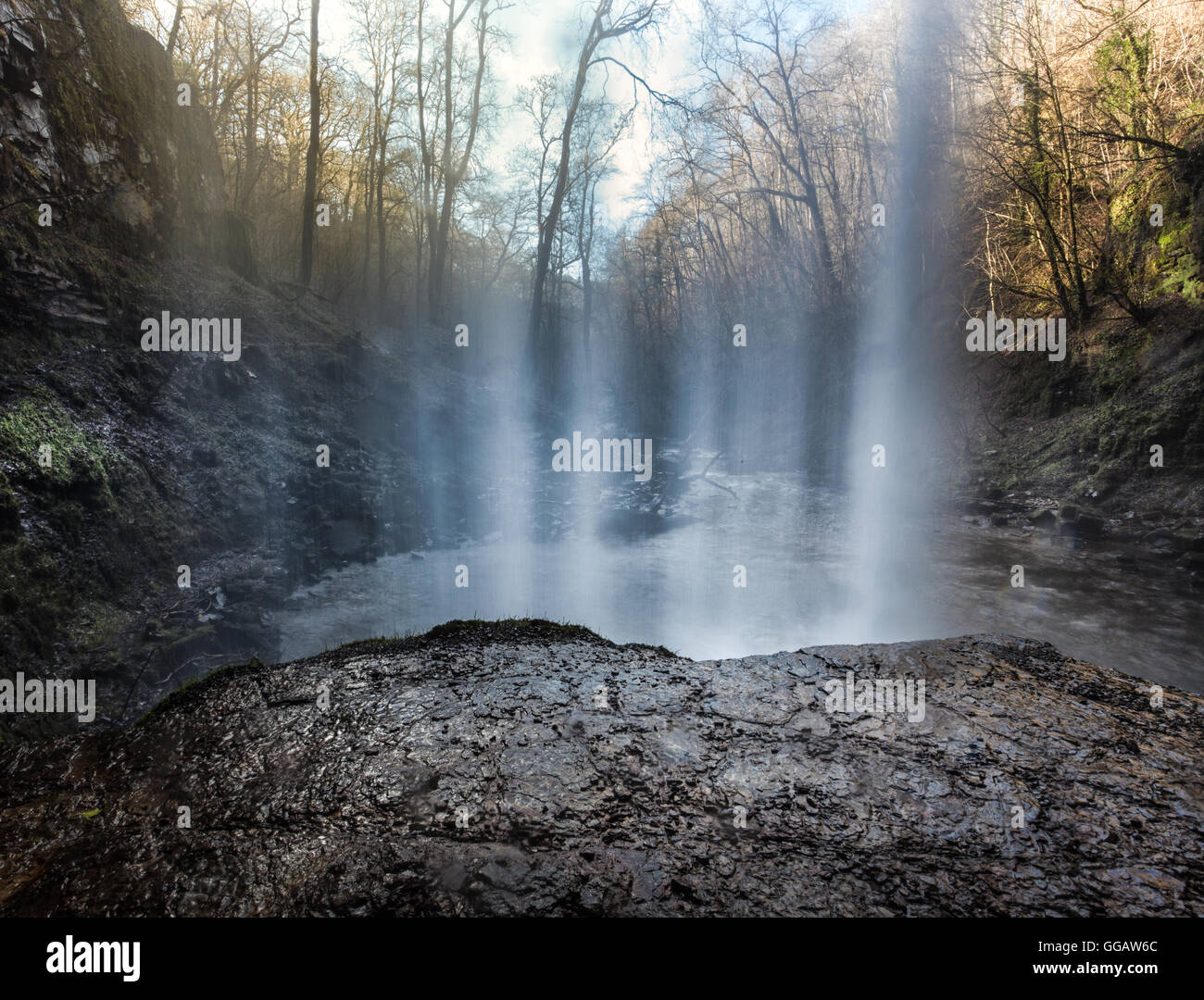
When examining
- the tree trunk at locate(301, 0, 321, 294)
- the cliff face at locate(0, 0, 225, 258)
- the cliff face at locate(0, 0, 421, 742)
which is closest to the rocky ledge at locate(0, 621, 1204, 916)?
the cliff face at locate(0, 0, 421, 742)

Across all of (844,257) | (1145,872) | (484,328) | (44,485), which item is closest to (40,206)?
(44,485)

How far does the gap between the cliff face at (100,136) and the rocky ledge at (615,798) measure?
7561 mm

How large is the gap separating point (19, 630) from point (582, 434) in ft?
57.2

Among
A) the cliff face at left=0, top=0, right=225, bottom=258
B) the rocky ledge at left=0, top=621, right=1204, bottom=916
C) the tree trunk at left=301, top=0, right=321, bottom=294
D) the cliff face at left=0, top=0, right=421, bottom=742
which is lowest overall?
the rocky ledge at left=0, top=621, right=1204, bottom=916

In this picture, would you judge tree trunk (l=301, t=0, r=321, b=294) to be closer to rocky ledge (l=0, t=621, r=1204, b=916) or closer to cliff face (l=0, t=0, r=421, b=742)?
cliff face (l=0, t=0, r=421, b=742)

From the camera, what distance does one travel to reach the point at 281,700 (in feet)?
9.78

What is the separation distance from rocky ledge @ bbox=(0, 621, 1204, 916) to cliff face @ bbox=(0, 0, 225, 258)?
7.56 meters

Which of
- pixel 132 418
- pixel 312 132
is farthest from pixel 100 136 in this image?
pixel 312 132

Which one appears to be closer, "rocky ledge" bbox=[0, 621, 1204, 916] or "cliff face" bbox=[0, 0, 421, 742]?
"rocky ledge" bbox=[0, 621, 1204, 916]

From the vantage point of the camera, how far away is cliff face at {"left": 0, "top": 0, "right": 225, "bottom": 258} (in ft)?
22.8

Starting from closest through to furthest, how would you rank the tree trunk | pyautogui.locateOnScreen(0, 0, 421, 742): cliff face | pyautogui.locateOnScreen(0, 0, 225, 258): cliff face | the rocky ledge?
the rocky ledge, pyautogui.locateOnScreen(0, 0, 421, 742): cliff face, pyautogui.locateOnScreen(0, 0, 225, 258): cliff face, the tree trunk

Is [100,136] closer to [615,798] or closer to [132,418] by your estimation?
[132,418]

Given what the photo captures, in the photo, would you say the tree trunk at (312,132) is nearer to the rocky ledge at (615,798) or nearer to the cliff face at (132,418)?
the cliff face at (132,418)

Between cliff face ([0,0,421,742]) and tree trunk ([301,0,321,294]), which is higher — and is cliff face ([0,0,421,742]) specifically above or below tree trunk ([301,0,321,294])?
below
